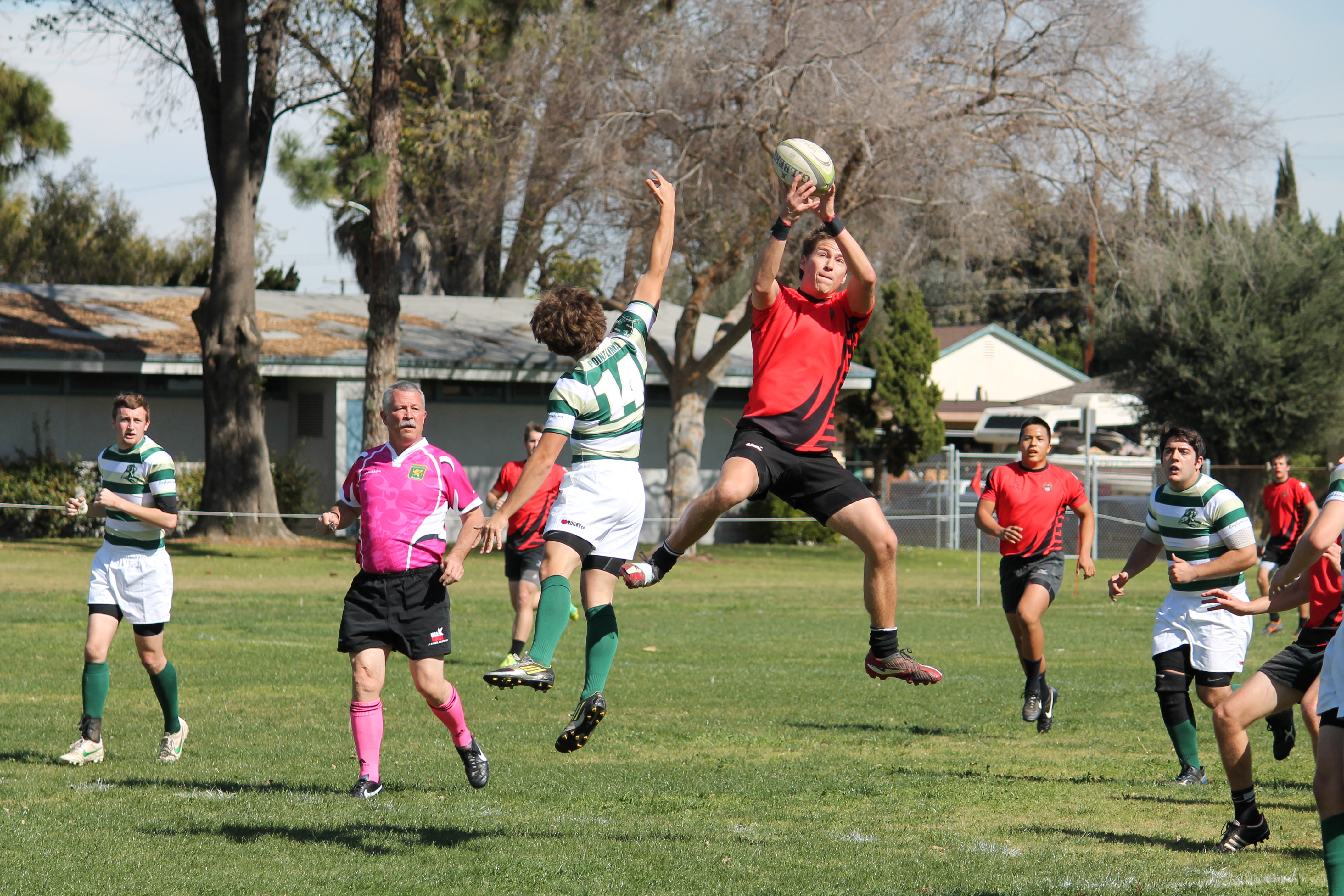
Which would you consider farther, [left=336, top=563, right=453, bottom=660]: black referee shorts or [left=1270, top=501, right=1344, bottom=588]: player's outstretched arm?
[left=336, top=563, right=453, bottom=660]: black referee shorts

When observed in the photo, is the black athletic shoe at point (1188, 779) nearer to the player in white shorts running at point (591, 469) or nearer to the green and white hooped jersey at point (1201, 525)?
the green and white hooped jersey at point (1201, 525)

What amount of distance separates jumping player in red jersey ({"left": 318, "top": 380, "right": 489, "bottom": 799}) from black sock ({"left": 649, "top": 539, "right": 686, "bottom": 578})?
1.01 m

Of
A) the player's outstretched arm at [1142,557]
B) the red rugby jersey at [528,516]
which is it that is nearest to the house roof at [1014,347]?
the red rugby jersey at [528,516]

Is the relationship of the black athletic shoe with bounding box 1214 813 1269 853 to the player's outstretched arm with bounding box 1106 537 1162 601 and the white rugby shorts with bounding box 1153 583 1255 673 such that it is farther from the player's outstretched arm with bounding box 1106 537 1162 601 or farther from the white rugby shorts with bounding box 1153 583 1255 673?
the player's outstretched arm with bounding box 1106 537 1162 601

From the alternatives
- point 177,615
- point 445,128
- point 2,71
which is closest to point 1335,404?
point 445,128

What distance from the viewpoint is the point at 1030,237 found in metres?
29.0

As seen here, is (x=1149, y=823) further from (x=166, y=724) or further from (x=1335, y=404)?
(x=1335, y=404)

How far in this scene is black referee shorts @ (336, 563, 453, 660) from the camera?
705 cm

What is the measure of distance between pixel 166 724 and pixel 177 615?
28.2 feet

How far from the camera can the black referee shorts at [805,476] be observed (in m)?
6.39

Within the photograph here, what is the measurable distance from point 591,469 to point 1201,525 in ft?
12.5

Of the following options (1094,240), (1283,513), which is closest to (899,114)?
(1094,240)

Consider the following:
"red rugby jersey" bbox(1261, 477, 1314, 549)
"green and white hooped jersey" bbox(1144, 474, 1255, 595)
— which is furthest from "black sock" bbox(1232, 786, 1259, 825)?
"red rugby jersey" bbox(1261, 477, 1314, 549)

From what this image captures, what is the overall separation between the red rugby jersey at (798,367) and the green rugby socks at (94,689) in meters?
4.65
